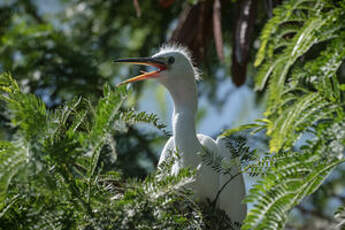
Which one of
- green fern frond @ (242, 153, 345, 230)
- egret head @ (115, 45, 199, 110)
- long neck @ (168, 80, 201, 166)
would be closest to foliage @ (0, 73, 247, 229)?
green fern frond @ (242, 153, 345, 230)

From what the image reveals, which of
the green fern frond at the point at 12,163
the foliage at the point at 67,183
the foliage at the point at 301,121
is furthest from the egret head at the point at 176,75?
the green fern frond at the point at 12,163

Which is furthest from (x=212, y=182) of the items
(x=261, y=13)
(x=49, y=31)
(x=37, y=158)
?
(x=49, y=31)

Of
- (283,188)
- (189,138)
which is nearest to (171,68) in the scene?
(189,138)

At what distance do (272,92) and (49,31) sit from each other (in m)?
2.84

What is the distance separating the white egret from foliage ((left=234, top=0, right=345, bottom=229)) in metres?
0.53

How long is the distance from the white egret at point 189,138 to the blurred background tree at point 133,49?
35 cm

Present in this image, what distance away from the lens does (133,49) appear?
16.0 ft

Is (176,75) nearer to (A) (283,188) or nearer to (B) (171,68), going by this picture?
(B) (171,68)

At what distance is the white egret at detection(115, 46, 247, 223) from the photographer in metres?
Result: 2.73

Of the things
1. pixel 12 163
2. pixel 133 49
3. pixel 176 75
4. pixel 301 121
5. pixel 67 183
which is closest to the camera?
pixel 12 163

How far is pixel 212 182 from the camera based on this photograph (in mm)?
2799

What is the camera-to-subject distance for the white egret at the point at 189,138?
273 cm

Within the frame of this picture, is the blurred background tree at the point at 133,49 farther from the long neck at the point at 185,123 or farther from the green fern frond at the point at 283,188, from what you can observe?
the green fern frond at the point at 283,188

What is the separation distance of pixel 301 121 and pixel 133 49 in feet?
10.8
